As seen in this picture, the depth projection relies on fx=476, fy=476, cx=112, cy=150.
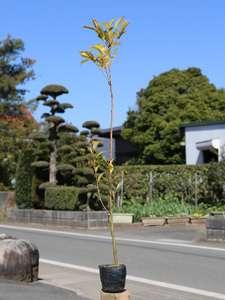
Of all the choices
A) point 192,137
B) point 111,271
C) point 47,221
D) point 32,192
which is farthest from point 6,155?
point 111,271

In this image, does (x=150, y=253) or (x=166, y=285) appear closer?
(x=166, y=285)

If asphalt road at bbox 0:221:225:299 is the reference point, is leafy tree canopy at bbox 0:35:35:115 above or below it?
above

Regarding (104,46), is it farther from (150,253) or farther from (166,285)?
(150,253)

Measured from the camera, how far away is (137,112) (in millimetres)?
43750

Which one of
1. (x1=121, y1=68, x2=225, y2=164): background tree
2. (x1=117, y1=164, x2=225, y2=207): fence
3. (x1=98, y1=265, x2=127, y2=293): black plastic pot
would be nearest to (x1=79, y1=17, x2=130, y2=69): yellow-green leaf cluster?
(x1=98, y1=265, x2=127, y2=293): black plastic pot

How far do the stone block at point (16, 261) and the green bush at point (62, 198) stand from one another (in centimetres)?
1224

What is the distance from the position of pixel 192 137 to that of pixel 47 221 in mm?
11557

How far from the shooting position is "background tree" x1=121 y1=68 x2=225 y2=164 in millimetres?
39094

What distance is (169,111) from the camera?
39938 millimetres

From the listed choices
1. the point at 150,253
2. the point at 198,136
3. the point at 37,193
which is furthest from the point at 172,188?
the point at 150,253

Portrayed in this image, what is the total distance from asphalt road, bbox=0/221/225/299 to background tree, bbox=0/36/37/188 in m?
11.0

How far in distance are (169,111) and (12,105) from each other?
15.4 m

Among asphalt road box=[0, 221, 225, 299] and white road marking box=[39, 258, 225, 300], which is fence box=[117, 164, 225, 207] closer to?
asphalt road box=[0, 221, 225, 299]

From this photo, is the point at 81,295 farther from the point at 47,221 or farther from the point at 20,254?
the point at 47,221
